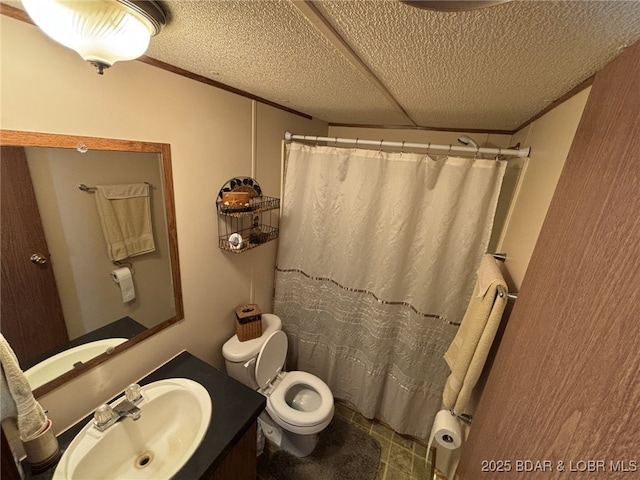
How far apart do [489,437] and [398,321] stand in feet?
3.29

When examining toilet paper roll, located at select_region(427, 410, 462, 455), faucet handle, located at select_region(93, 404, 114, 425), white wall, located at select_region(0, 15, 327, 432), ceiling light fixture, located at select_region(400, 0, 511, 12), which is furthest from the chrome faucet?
ceiling light fixture, located at select_region(400, 0, 511, 12)

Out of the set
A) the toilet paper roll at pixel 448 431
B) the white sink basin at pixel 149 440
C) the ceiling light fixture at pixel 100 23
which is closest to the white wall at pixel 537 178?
the toilet paper roll at pixel 448 431

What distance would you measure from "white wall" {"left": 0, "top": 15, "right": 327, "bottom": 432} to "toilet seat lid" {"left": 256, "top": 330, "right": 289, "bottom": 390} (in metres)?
0.27

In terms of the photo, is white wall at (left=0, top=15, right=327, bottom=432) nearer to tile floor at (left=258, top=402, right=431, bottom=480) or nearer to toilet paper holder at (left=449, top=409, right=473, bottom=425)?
tile floor at (left=258, top=402, right=431, bottom=480)

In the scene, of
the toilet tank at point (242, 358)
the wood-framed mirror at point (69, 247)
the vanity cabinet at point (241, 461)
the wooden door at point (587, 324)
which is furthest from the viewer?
the toilet tank at point (242, 358)

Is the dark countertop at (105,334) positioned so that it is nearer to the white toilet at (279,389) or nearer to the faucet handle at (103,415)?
the faucet handle at (103,415)

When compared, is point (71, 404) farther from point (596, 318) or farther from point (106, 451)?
point (596, 318)

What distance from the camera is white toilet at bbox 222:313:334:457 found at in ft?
5.04

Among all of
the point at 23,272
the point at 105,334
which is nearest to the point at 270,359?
the point at 105,334

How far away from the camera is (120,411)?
1.02 metres

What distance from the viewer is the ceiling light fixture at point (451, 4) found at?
1.51 ft

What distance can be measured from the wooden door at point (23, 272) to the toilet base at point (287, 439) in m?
1.35

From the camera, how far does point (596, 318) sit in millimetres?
395

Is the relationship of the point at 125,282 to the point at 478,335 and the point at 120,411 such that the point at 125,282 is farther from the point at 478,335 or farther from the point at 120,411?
the point at 478,335
